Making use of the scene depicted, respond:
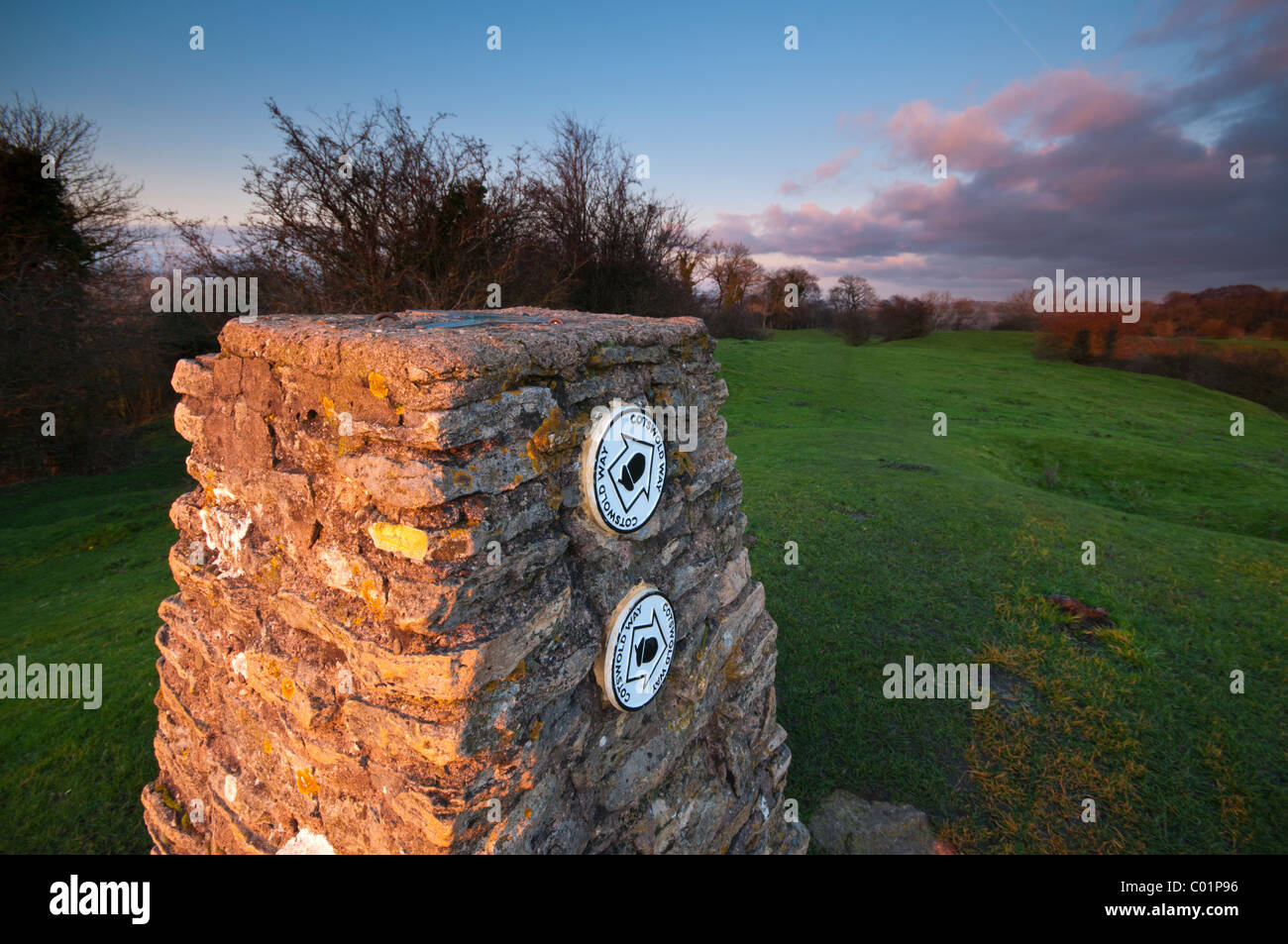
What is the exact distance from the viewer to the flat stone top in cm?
244

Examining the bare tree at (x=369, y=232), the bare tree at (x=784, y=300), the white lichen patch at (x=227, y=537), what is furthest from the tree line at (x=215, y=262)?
the bare tree at (x=784, y=300)

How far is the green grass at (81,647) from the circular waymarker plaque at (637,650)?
487 cm

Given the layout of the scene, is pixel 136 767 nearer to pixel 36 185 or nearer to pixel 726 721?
pixel 726 721

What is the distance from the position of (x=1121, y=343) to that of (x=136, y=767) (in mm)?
52867

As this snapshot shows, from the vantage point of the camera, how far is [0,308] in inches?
587

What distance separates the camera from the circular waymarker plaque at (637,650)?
3068mm

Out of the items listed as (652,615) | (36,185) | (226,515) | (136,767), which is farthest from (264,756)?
(36,185)

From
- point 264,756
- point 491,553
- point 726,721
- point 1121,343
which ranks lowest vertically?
point 726,721

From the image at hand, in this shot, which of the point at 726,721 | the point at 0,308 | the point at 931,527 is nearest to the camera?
the point at 726,721

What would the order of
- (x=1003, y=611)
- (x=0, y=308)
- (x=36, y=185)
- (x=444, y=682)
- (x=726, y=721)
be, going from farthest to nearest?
(x=36, y=185)
(x=0, y=308)
(x=1003, y=611)
(x=726, y=721)
(x=444, y=682)

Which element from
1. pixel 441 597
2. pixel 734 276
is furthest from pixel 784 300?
pixel 441 597

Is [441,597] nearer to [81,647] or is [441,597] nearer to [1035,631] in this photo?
[1035,631]

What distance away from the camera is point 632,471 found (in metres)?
3.22

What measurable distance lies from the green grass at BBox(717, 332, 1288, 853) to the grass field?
0.11 feet
